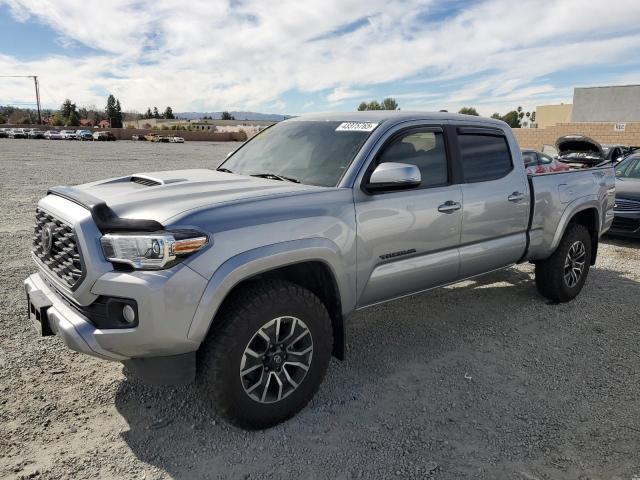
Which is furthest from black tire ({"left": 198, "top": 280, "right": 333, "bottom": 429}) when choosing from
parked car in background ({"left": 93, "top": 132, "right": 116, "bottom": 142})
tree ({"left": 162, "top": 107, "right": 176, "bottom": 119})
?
tree ({"left": 162, "top": 107, "right": 176, "bottom": 119})

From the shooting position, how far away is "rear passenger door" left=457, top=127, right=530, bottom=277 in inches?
162

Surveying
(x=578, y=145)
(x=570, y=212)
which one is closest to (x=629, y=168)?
(x=578, y=145)

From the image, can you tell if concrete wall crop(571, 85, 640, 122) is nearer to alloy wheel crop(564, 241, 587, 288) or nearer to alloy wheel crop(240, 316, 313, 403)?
alloy wheel crop(564, 241, 587, 288)

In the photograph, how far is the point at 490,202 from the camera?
167 inches

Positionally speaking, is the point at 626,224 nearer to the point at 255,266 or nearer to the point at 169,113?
the point at 255,266

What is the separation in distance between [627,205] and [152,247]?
802 centimetres

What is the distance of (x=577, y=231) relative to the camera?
5254mm

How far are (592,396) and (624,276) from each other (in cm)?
355

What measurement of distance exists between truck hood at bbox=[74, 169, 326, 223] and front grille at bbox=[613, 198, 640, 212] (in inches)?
269

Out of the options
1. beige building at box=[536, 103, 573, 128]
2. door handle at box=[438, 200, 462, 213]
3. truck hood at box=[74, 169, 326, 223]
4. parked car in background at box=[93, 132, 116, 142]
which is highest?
beige building at box=[536, 103, 573, 128]

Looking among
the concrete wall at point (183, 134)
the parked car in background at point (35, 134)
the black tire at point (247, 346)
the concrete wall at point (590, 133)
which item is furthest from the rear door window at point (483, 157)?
the concrete wall at point (183, 134)

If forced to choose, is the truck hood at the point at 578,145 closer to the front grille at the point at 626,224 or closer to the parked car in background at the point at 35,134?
the front grille at the point at 626,224

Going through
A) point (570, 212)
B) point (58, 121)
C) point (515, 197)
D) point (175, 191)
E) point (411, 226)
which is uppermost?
point (58, 121)

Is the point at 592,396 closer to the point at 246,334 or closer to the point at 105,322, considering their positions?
the point at 246,334
